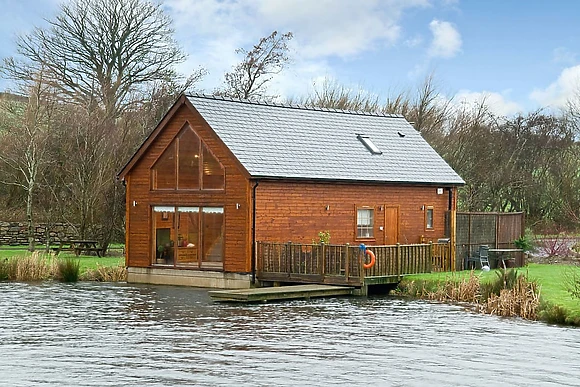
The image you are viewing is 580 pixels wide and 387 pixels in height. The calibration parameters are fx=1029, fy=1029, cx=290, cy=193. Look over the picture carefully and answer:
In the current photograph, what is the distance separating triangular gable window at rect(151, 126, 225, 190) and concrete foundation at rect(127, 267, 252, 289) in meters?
2.59

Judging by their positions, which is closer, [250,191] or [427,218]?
[250,191]

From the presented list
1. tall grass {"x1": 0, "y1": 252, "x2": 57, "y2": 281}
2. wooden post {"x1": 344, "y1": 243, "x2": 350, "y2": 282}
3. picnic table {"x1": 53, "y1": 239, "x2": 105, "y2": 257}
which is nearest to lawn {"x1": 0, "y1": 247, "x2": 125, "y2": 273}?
picnic table {"x1": 53, "y1": 239, "x2": 105, "y2": 257}

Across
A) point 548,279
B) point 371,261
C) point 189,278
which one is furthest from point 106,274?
point 548,279

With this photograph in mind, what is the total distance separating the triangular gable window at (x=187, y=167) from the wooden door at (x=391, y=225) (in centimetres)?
626

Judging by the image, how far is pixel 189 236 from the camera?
31.4m

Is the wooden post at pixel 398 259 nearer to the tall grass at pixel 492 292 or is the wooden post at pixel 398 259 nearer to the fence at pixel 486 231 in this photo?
the tall grass at pixel 492 292

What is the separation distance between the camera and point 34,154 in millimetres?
39469

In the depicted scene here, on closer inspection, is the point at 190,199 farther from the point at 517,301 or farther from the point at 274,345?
the point at 274,345

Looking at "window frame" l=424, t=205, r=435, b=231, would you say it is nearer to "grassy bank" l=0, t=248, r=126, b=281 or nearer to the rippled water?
the rippled water

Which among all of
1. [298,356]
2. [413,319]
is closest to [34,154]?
[413,319]

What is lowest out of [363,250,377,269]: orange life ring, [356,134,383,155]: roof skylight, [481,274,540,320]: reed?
[481,274,540,320]: reed

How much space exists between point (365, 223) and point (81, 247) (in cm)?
1251

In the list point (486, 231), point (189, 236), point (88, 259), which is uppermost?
point (486, 231)

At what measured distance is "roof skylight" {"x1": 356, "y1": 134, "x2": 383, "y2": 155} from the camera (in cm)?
3462
